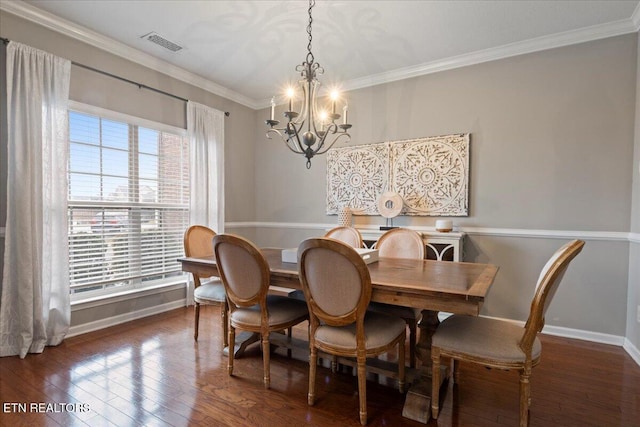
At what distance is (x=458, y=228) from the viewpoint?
11.4 feet

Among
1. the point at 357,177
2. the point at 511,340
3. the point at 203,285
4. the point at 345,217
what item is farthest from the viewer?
the point at 357,177

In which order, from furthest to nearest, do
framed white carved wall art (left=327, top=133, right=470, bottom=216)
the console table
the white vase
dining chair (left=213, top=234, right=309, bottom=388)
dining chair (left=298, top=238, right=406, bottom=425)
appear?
the white vase, framed white carved wall art (left=327, top=133, right=470, bottom=216), the console table, dining chair (left=213, top=234, right=309, bottom=388), dining chair (left=298, top=238, right=406, bottom=425)

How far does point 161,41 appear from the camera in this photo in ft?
10.4

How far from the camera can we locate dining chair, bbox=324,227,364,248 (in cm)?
306

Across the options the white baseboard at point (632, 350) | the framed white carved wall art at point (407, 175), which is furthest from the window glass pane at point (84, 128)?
the white baseboard at point (632, 350)

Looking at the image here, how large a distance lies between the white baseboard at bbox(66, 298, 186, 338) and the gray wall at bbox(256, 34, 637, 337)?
2744 mm

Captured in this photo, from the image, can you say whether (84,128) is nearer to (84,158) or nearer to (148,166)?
(84,158)

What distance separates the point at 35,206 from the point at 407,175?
3.42 metres

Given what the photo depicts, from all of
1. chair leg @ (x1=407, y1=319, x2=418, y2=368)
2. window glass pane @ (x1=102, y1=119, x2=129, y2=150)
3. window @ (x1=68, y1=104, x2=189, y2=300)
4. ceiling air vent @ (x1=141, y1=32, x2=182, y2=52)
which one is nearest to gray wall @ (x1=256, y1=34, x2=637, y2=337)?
chair leg @ (x1=407, y1=319, x2=418, y2=368)

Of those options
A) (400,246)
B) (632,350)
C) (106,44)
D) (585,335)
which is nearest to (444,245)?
(400,246)

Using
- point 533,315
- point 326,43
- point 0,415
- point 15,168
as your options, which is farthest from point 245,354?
point 326,43

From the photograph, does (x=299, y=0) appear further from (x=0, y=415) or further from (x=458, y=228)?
(x=0, y=415)

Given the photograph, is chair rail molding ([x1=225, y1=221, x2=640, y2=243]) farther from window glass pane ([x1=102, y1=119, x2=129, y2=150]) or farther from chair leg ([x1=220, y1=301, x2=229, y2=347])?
window glass pane ([x1=102, y1=119, x2=129, y2=150])

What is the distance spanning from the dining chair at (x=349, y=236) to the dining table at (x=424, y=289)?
2.03 ft
